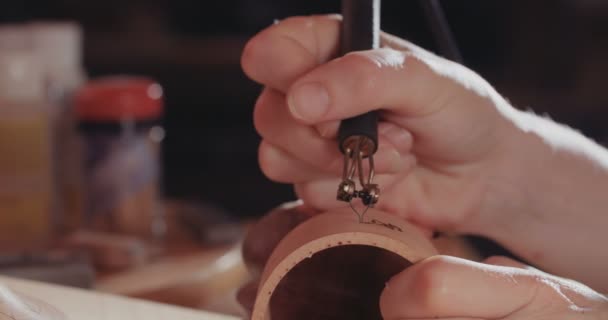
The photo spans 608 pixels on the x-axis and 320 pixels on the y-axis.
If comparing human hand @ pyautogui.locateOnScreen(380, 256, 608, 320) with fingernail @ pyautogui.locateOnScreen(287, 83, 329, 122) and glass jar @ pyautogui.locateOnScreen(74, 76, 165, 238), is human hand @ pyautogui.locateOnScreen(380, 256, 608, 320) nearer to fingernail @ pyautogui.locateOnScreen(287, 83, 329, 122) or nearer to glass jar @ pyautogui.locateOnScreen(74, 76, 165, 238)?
fingernail @ pyautogui.locateOnScreen(287, 83, 329, 122)

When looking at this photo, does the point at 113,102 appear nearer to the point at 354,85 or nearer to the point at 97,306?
the point at 97,306

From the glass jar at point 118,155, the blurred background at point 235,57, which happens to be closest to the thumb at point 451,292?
the glass jar at point 118,155

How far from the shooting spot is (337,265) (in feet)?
1.65

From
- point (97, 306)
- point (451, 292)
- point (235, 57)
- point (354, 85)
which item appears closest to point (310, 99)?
point (354, 85)

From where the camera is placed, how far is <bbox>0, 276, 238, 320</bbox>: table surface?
23.2 inches

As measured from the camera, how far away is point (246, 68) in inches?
→ 23.4

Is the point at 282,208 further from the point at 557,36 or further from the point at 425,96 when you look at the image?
the point at 557,36

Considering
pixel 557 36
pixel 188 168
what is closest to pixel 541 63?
pixel 557 36

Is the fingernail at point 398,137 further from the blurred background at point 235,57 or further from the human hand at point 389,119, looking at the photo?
the blurred background at point 235,57

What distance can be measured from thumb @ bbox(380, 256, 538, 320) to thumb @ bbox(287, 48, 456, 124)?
110 millimetres

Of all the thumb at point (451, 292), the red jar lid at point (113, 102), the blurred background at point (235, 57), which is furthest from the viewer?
the blurred background at point (235, 57)

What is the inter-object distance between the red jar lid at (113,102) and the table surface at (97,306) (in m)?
0.37

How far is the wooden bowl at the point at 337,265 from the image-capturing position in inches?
17.6

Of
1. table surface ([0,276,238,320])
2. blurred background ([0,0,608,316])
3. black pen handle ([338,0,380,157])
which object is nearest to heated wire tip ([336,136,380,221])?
black pen handle ([338,0,380,157])
